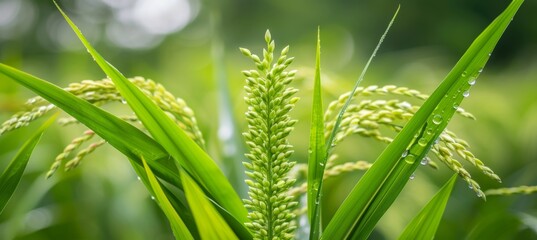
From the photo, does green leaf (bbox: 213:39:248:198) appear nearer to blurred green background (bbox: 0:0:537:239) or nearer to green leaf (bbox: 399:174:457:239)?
blurred green background (bbox: 0:0:537:239)

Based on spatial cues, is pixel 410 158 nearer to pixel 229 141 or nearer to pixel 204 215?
pixel 204 215

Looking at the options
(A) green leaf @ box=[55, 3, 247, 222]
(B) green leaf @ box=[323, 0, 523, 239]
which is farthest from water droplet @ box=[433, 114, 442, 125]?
(A) green leaf @ box=[55, 3, 247, 222]

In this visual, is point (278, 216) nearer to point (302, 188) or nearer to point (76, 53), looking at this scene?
point (302, 188)

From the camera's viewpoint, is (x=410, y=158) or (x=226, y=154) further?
(x=226, y=154)

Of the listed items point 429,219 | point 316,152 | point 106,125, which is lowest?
point 429,219

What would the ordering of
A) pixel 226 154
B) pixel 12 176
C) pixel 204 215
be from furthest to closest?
pixel 226 154
pixel 12 176
pixel 204 215

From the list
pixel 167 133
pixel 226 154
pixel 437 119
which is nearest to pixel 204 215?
pixel 167 133
